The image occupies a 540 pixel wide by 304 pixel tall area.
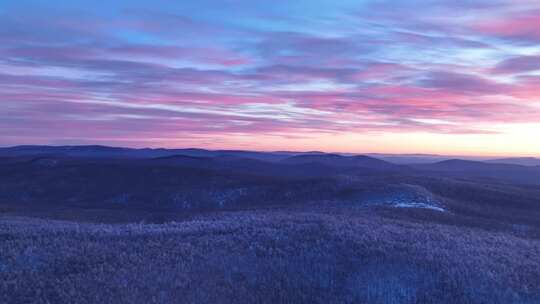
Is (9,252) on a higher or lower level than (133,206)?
higher

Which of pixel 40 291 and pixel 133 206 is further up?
pixel 40 291

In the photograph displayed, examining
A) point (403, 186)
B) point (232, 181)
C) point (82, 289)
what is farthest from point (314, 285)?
point (232, 181)

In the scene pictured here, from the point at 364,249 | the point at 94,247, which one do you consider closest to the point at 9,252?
the point at 94,247

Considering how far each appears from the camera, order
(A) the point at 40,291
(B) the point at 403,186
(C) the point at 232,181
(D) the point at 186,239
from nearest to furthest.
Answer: (A) the point at 40,291
(D) the point at 186,239
(B) the point at 403,186
(C) the point at 232,181

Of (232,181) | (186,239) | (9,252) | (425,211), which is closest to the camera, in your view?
(9,252)

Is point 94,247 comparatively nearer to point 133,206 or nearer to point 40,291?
point 40,291

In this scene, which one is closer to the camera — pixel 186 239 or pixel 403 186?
pixel 186 239

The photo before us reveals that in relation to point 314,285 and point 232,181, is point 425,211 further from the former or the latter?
point 232,181

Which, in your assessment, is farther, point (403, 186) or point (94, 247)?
point (403, 186)

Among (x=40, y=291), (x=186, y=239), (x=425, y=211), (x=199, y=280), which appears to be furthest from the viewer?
(x=425, y=211)
